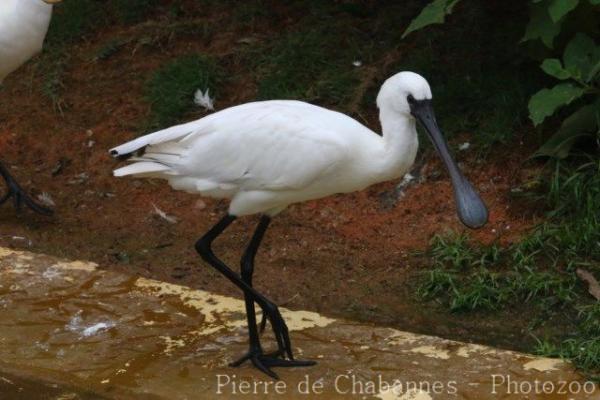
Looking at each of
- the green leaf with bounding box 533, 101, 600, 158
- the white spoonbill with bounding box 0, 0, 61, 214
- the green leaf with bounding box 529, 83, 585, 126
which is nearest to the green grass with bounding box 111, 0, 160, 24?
the white spoonbill with bounding box 0, 0, 61, 214

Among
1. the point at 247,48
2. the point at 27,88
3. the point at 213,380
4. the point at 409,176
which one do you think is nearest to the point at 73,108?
the point at 27,88

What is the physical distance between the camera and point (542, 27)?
229 inches

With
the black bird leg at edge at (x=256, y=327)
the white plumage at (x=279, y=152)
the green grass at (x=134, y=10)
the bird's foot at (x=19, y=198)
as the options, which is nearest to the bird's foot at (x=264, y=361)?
the black bird leg at edge at (x=256, y=327)

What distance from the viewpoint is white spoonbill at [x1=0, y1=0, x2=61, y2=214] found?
22.1 ft

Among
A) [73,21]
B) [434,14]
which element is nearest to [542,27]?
[434,14]

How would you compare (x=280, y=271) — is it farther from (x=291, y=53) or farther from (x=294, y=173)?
(x=291, y=53)

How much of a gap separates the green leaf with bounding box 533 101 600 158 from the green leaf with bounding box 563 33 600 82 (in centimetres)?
24

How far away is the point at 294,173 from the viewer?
468cm

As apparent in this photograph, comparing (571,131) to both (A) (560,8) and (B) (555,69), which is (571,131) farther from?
(A) (560,8)

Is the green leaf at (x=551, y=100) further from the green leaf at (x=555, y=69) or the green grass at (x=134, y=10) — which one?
the green grass at (x=134, y=10)

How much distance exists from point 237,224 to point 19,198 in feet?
4.18

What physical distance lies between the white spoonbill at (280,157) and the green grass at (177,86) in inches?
101

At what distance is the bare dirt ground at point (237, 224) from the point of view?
577 cm

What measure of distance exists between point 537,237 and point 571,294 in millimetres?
481
